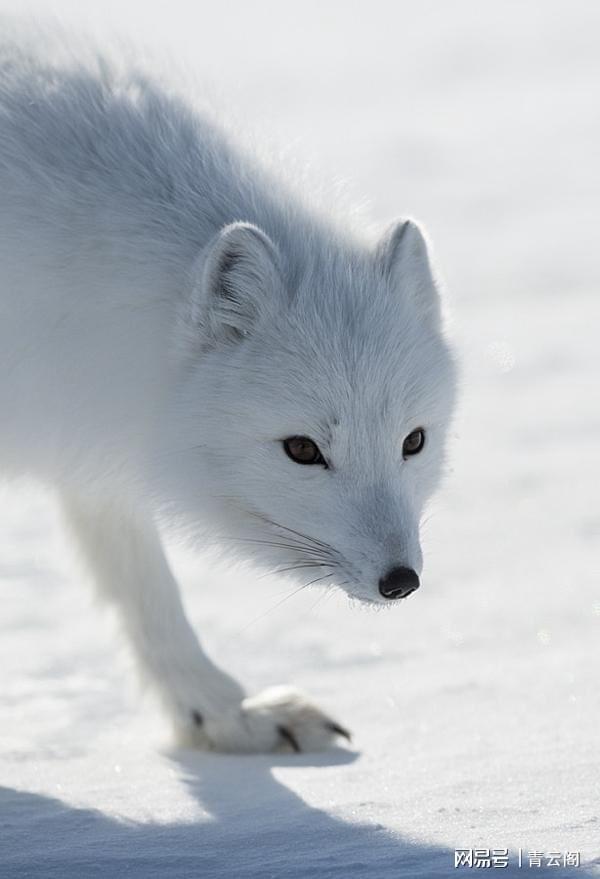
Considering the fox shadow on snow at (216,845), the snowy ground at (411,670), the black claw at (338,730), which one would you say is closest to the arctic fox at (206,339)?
the snowy ground at (411,670)

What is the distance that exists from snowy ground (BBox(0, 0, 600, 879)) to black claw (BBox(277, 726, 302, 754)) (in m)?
0.11

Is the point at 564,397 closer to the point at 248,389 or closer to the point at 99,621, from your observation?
the point at 99,621

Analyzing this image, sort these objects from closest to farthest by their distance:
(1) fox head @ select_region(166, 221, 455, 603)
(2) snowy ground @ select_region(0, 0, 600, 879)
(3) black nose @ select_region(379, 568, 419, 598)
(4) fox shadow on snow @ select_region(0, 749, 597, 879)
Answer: (4) fox shadow on snow @ select_region(0, 749, 597, 879), (2) snowy ground @ select_region(0, 0, 600, 879), (3) black nose @ select_region(379, 568, 419, 598), (1) fox head @ select_region(166, 221, 455, 603)

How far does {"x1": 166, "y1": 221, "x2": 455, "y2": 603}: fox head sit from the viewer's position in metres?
3.50

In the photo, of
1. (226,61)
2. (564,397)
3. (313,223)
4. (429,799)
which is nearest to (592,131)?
(226,61)

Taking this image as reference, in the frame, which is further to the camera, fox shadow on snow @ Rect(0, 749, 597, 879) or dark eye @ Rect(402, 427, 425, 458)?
dark eye @ Rect(402, 427, 425, 458)

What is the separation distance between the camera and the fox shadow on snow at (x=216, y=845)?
3.03m

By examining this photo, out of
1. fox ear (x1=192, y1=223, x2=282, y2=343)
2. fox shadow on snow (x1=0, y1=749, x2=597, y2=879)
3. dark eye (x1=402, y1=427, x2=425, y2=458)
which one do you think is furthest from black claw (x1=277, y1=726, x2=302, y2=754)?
fox ear (x1=192, y1=223, x2=282, y2=343)

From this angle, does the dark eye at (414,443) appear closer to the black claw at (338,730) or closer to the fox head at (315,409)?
the fox head at (315,409)

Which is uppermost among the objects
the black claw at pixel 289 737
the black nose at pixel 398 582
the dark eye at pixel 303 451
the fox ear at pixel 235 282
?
the fox ear at pixel 235 282

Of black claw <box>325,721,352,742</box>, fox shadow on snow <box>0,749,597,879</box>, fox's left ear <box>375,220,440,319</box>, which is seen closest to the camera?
fox shadow on snow <box>0,749,597,879</box>

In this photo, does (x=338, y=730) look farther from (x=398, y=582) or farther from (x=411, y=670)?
(x=398, y=582)

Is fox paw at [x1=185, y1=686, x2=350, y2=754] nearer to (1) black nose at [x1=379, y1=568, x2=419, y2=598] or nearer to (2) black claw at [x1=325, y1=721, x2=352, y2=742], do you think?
(2) black claw at [x1=325, y1=721, x2=352, y2=742]

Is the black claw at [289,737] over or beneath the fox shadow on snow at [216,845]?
over
